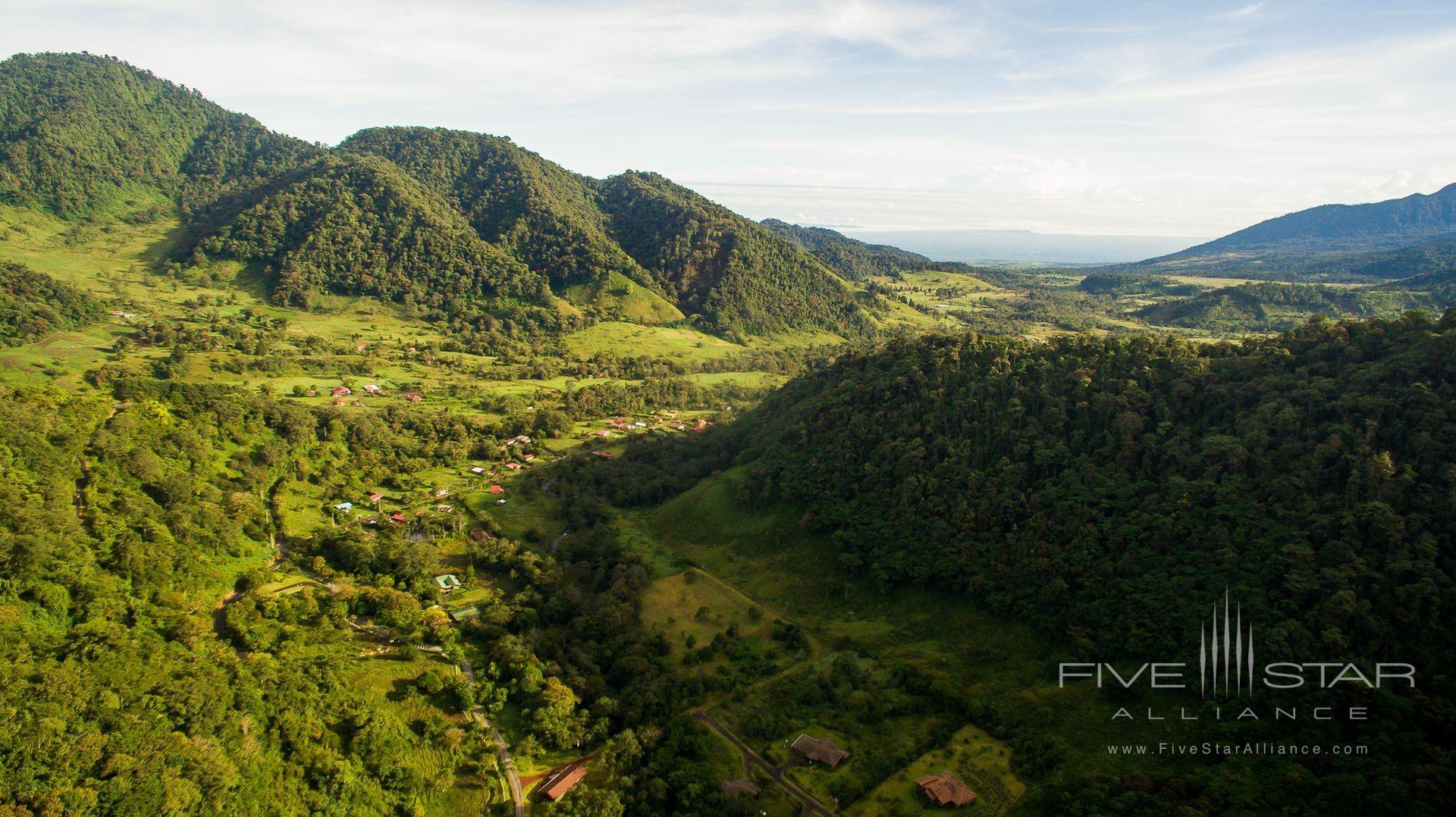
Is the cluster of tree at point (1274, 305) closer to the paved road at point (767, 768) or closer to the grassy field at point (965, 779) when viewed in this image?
the grassy field at point (965, 779)

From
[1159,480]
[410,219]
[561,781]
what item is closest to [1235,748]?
[1159,480]

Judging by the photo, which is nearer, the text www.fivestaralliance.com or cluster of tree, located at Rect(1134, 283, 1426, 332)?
the text www.fivestaralliance.com

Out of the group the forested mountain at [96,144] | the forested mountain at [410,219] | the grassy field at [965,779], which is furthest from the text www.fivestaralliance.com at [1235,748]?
the forested mountain at [96,144]

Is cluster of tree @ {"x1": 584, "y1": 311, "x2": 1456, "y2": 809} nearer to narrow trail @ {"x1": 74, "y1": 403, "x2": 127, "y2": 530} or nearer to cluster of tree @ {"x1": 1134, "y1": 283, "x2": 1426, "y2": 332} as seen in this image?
narrow trail @ {"x1": 74, "y1": 403, "x2": 127, "y2": 530}

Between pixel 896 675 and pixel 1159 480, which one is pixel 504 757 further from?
pixel 1159 480

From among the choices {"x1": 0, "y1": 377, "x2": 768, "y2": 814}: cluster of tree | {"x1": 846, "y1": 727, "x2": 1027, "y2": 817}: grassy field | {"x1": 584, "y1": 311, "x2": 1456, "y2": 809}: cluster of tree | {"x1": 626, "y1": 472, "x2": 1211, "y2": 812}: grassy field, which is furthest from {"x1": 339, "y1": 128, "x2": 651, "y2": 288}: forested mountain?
{"x1": 846, "y1": 727, "x2": 1027, "y2": 817}: grassy field

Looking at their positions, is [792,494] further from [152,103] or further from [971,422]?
[152,103]

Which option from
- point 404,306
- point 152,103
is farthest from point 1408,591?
point 152,103
